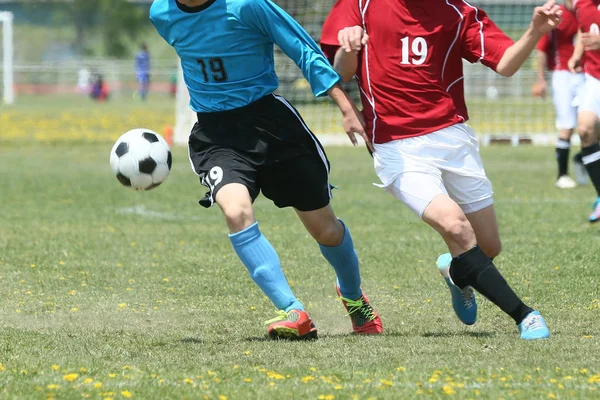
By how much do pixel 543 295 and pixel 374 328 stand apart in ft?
4.72

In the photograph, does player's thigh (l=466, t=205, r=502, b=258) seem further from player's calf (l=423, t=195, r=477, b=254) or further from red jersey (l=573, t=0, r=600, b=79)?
red jersey (l=573, t=0, r=600, b=79)

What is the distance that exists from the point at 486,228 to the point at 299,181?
1051 mm

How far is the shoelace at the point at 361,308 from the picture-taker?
626 centimetres

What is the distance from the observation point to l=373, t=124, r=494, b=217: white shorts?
572 centimetres

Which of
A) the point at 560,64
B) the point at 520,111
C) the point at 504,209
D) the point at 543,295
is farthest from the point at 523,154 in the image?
the point at 543,295

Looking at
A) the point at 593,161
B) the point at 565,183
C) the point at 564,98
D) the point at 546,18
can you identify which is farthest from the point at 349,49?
the point at 564,98

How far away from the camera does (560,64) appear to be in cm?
1449

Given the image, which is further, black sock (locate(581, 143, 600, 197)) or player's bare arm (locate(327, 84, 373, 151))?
black sock (locate(581, 143, 600, 197))

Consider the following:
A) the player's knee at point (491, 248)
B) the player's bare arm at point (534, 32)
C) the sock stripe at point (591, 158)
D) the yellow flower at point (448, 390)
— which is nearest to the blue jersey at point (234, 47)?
the player's bare arm at point (534, 32)

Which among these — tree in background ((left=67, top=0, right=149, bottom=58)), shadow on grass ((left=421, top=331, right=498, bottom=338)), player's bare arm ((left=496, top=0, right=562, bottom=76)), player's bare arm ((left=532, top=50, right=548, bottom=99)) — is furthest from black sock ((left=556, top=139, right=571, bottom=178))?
tree in background ((left=67, top=0, right=149, bottom=58))

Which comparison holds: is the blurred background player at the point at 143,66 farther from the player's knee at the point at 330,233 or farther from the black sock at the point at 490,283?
the black sock at the point at 490,283

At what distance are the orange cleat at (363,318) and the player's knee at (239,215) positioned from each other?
0.94 meters

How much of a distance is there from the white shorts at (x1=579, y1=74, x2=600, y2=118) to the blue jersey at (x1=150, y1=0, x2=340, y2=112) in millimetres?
4737

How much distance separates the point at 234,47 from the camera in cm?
591
